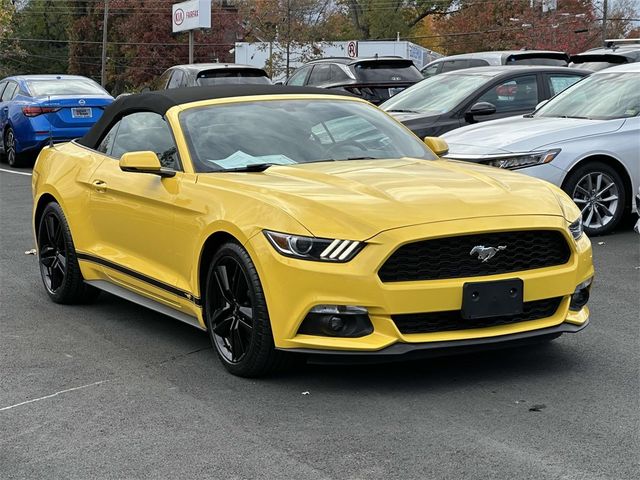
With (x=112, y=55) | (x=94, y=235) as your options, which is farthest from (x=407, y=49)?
(x=94, y=235)

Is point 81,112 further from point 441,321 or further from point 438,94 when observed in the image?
point 441,321

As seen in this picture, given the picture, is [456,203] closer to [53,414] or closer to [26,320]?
[53,414]

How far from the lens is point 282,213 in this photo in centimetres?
519

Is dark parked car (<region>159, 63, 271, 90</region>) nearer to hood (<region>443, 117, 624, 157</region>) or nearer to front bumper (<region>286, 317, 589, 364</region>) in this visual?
hood (<region>443, 117, 624, 157</region>)

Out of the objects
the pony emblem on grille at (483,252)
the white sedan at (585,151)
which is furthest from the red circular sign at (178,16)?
the pony emblem on grille at (483,252)

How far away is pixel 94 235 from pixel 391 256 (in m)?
2.66

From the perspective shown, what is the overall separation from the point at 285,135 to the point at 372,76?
12.9 meters

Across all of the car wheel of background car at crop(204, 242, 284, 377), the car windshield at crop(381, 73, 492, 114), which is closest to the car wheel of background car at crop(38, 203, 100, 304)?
the car wheel of background car at crop(204, 242, 284, 377)

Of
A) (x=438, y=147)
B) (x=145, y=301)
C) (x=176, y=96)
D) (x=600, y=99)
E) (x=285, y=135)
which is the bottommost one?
(x=145, y=301)

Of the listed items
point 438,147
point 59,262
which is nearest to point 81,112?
point 59,262

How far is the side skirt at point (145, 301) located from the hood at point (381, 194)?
775mm

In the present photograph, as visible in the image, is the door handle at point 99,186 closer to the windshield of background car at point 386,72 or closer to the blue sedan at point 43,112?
the blue sedan at point 43,112

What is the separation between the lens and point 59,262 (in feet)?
24.6

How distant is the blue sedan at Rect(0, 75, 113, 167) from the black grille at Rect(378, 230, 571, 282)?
525 inches
